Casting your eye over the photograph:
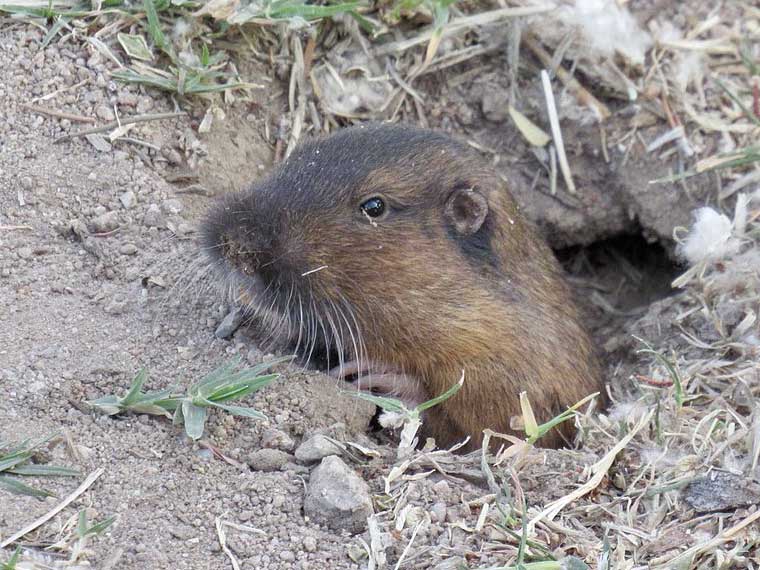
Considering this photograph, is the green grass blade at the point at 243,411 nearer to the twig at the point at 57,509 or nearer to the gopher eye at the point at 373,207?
the twig at the point at 57,509

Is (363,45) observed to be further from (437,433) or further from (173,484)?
(173,484)

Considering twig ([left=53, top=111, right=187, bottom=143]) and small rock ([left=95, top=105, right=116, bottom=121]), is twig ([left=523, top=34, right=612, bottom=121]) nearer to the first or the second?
twig ([left=53, top=111, right=187, bottom=143])

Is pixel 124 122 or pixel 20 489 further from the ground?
pixel 124 122

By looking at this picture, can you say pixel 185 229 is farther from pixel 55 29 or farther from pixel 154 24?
pixel 55 29

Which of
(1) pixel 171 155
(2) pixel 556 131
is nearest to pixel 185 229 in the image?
(1) pixel 171 155

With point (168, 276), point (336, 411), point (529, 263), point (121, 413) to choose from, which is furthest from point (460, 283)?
point (121, 413)

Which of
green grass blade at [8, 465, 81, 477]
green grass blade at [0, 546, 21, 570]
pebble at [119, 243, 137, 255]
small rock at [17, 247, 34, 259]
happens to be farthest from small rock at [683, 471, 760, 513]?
small rock at [17, 247, 34, 259]
